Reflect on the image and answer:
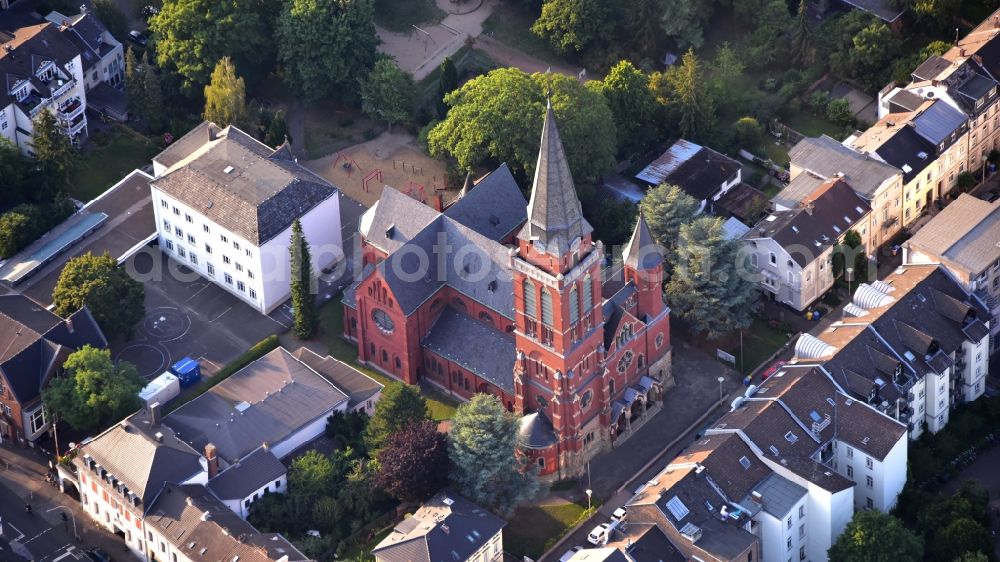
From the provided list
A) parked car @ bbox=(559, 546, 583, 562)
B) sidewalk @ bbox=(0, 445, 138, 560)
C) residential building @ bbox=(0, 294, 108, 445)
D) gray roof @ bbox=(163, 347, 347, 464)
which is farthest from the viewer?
residential building @ bbox=(0, 294, 108, 445)

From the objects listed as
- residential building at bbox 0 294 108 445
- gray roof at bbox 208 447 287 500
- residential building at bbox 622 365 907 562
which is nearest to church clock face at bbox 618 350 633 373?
residential building at bbox 622 365 907 562

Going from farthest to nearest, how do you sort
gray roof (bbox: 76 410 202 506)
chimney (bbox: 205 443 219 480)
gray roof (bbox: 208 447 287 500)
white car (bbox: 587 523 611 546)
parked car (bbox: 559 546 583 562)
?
chimney (bbox: 205 443 219 480), gray roof (bbox: 208 447 287 500), gray roof (bbox: 76 410 202 506), parked car (bbox: 559 546 583 562), white car (bbox: 587 523 611 546)

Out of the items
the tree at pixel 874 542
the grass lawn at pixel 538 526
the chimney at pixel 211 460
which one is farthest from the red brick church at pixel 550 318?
the tree at pixel 874 542

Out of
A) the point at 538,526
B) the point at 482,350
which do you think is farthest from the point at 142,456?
the point at 538,526

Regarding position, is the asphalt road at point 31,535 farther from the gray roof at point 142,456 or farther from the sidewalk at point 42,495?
the gray roof at point 142,456

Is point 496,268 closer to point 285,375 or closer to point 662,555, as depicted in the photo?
point 285,375

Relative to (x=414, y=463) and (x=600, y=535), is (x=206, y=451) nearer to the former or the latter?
(x=414, y=463)

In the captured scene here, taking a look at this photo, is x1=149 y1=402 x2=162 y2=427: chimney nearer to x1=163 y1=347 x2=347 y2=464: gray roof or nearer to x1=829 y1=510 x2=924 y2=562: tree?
x1=163 y1=347 x2=347 y2=464: gray roof
